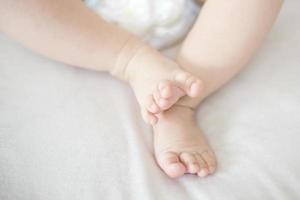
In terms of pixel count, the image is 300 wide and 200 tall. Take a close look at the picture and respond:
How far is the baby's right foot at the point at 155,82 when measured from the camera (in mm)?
557

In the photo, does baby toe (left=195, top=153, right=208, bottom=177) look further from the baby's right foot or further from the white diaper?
the white diaper

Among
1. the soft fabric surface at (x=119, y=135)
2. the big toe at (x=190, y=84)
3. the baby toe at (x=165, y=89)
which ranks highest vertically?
the big toe at (x=190, y=84)

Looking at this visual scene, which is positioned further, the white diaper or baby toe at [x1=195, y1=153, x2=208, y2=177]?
the white diaper

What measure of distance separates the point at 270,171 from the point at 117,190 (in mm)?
207

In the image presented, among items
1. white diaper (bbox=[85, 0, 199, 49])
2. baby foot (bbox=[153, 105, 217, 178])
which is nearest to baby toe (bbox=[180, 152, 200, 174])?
baby foot (bbox=[153, 105, 217, 178])

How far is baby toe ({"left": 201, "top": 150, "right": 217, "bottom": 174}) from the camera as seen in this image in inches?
21.5

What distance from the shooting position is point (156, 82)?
0.59 meters

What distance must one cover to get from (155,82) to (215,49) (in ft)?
0.37

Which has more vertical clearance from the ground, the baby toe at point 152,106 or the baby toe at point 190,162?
the baby toe at point 152,106

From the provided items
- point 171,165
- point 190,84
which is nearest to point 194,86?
point 190,84

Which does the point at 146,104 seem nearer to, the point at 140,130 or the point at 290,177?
the point at 140,130

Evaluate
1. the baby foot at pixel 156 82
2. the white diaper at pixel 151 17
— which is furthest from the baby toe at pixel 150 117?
the white diaper at pixel 151 17

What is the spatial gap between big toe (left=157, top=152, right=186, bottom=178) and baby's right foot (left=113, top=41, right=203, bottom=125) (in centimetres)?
5

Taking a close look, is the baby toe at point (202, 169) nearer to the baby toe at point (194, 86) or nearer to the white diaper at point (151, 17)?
the baby toe at point (194, 86)
